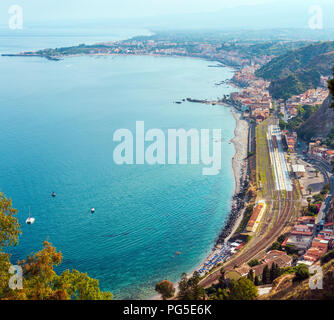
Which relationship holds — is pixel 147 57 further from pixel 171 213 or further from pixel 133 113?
pixel 171 213

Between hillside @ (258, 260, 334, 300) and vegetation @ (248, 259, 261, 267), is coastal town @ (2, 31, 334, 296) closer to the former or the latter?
vegetation @ (248, 259, 261, 267)

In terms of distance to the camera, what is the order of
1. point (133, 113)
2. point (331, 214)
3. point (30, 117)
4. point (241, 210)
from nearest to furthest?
point (331, 214)
point (241, 210)
point (30, 117)
point (133, 113)

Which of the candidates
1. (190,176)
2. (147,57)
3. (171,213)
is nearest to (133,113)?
(190,176)

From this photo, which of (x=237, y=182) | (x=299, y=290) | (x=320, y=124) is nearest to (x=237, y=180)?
(x=237, y=182)

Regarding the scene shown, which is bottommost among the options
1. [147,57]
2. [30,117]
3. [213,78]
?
[30,117]

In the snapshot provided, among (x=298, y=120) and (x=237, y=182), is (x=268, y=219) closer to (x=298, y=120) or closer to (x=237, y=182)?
(x=237, y=182)

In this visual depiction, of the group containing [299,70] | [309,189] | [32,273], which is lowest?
[309,189]

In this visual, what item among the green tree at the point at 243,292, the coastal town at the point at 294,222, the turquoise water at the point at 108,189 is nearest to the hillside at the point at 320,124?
the coastal town at the point at 294,222
